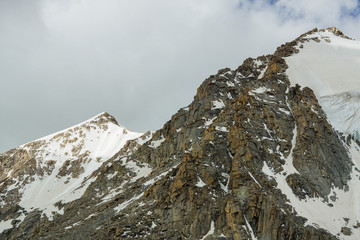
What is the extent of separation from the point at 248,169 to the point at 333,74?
6655 centimetres

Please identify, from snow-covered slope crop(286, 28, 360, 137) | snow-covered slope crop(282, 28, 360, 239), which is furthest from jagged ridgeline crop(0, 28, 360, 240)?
snow-covered slope crop(286, 28, 360, 137)

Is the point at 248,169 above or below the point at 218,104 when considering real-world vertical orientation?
below

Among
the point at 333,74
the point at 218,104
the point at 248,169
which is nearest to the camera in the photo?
the point at 248,169

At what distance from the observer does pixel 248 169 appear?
316 feet

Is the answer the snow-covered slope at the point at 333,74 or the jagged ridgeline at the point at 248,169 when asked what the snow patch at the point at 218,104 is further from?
the snow-covered slope at the point at 333,74

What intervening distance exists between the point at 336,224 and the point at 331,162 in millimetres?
21247

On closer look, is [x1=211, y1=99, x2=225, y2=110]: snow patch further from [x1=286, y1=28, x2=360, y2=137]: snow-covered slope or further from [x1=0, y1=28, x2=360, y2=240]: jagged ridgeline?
[x1=286, y1=28, x2=360, y2=137]: snow-covered slope

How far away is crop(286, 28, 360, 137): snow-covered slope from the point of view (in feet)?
416

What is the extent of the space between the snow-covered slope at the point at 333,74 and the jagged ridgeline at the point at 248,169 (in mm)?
452

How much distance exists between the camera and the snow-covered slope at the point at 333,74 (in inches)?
4992

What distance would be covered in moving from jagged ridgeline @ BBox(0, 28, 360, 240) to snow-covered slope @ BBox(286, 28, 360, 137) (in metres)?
0.45

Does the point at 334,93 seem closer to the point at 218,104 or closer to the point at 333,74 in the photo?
the point at 333,74

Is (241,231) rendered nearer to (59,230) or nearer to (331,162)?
(331,162)

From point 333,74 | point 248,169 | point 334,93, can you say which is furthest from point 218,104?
point 333,74
